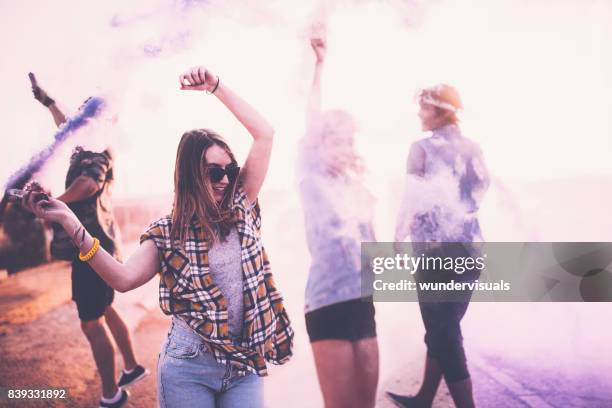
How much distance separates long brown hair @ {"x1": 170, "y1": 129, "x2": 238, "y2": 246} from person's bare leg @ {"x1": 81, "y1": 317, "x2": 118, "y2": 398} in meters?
1.31

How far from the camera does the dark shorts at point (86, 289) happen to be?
8.25ft

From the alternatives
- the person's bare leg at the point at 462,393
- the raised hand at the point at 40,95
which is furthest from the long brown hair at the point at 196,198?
the person's bare leg at the point at 462,393

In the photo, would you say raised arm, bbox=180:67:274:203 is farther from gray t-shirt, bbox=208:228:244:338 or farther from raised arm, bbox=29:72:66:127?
raised arm, bbox=29:72:66:127

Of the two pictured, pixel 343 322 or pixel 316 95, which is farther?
pixel 316 95

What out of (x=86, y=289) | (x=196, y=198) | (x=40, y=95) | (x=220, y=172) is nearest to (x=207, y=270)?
(x=196, y=198)

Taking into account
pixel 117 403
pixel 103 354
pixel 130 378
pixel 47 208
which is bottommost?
pixel 117 403

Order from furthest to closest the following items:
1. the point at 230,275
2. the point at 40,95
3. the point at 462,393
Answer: the point at 40,95 → the point at 462,393 → the point at 230,275

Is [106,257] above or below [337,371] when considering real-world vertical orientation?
above

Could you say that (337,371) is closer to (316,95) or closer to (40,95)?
(316,95)

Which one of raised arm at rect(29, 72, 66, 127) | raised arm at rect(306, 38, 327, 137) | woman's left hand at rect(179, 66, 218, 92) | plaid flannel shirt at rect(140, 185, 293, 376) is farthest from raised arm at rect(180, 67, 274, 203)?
raised arm at rect(29, 72, 66, 127)

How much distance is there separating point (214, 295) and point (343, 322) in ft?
2.75

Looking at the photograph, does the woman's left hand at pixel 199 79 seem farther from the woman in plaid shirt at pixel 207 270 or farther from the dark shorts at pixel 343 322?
the dark shorts at pixel 343 322

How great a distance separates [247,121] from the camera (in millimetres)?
1732

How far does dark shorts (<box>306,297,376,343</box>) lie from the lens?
2.17 meters
